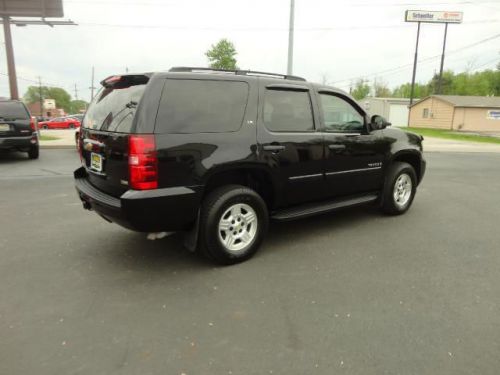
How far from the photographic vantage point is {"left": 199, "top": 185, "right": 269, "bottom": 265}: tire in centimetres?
343

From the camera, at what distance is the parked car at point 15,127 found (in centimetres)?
992

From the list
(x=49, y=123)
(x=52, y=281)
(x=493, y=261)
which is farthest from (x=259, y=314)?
(x=49, y=123)

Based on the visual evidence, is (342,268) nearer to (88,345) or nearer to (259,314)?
(259,314)

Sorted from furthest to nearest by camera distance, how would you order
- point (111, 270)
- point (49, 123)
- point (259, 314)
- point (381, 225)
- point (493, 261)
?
point (49, 123) → point (381, 225) → point (493, 261) → point (111, 270) → point (259, 314)

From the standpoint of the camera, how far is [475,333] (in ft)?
8.38

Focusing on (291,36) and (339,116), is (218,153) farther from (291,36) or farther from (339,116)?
(291,36)

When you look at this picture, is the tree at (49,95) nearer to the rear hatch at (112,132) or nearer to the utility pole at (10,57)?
the utility pole at (10,57)

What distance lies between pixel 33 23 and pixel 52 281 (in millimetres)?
20771

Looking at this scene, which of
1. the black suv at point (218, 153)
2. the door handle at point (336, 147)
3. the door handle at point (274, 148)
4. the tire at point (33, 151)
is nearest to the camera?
the black suv at point (218, 153)

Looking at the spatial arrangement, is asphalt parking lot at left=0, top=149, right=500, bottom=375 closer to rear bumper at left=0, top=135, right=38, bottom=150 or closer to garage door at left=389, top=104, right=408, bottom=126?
rear bumper at left=0, top=135, right=38, bottom=150

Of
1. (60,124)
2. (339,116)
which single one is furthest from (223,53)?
(339,116)

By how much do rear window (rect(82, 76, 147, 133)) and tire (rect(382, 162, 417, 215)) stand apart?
3.52m

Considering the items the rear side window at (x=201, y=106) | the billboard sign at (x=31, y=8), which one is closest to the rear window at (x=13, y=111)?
the rear side window at (x=201, y=106)

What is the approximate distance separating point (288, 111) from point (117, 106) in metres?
1.75
